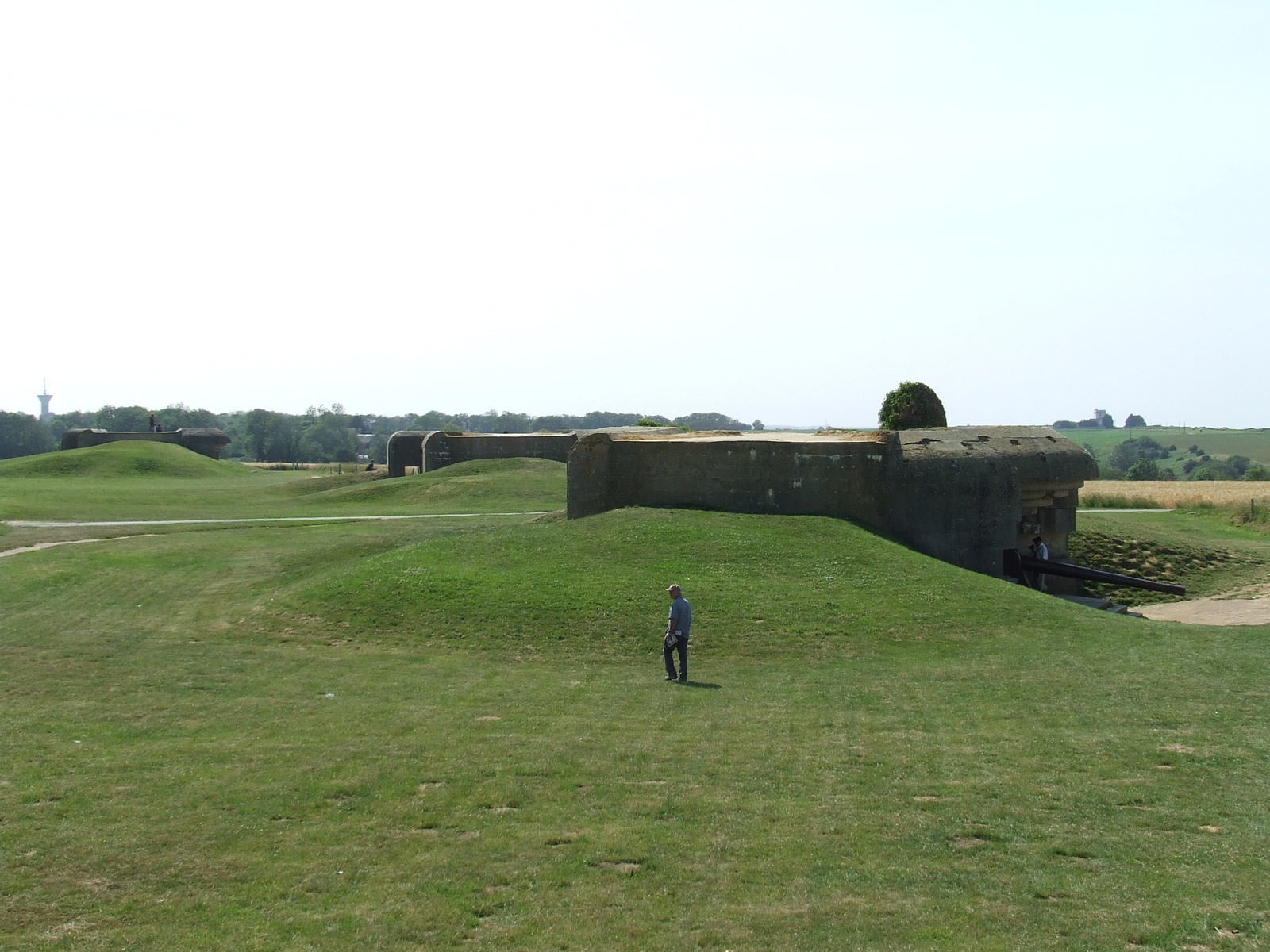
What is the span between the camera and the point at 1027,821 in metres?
8.43

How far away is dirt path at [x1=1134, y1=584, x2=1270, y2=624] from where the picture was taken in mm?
20859

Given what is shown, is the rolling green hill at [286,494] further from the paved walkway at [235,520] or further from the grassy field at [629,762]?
the grassy field at [629,762]

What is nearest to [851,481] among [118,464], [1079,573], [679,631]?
[1079,573]

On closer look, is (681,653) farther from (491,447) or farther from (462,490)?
(491,447)

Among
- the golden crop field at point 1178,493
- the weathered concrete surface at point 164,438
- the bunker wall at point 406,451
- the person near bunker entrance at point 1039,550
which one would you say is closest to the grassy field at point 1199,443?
the golden crop field at point 1178,493

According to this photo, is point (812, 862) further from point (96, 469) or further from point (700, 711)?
point (96, 469)

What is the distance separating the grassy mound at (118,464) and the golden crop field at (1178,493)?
39321 millimetres

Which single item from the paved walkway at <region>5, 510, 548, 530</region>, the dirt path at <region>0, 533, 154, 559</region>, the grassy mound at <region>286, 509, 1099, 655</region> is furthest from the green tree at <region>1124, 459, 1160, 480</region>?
the dirt path at <region>0, 533, 154, 559</region>

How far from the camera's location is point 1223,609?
22469 mm

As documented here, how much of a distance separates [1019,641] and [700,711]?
5.87 meters

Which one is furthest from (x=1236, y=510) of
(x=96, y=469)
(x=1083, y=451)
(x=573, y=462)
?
(x=96, y=469)

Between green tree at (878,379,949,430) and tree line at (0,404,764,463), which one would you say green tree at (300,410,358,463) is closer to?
tree line at (0,404,764,463)

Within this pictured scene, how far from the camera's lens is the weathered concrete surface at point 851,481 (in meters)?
22.0

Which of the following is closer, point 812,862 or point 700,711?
point 812,862
